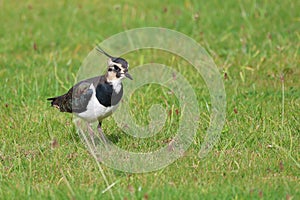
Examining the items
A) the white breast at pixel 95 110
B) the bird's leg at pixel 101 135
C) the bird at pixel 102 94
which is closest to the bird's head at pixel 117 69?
the bird at pixel 102 94

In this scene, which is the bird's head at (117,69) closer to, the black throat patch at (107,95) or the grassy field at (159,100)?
the black throat patch at (107,95)

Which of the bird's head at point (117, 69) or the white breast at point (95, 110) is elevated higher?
the bird's head at point (117, 69)

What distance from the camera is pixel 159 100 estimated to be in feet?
21.4

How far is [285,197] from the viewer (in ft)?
14.3

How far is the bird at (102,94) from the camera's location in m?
5.32

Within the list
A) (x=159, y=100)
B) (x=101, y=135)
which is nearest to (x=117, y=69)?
(x=101, y=135)

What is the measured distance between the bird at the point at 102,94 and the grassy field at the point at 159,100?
0.30 metres

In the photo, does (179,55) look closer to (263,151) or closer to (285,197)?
(263,151)

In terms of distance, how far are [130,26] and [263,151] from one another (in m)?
3.91

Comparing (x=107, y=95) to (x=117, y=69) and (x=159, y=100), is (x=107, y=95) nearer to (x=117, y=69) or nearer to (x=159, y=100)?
(x=117, y=69)

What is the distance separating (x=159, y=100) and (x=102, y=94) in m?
1.24

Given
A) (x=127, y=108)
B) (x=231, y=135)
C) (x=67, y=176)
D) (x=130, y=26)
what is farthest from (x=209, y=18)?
(x=67, y=176)

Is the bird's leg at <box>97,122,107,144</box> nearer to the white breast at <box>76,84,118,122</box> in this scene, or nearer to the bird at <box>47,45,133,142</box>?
the bird at <box>47,45,133,142</box>

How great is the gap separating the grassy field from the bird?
0.30 meters
